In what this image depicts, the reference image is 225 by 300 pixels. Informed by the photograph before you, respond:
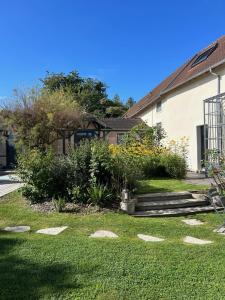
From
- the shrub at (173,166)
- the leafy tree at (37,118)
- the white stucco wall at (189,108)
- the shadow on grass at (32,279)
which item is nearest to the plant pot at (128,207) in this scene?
the shadow on grass at (32,279)

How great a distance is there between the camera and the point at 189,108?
1608 centimetres

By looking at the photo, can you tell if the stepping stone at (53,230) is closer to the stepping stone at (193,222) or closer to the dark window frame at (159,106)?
the stepping stone at (193,222)

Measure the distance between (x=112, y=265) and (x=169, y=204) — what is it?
12.9 ft

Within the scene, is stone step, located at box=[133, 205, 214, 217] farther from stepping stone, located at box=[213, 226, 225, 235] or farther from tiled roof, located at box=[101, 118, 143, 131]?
tiled roof, located at box=[101, 118, 143, 131]

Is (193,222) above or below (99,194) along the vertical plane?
below

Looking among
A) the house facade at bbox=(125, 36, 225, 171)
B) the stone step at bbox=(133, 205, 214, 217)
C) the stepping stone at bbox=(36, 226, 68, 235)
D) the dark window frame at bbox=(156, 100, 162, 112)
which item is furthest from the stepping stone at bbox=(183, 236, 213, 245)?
the dark window frame at bbox=(156, 100, 162, 112)

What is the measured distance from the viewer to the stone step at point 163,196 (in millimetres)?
8362

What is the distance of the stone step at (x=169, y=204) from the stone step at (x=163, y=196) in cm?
12

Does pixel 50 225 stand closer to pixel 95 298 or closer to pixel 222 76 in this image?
pixel 95 298

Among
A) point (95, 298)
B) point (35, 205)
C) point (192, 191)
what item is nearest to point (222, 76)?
point (192, 191)

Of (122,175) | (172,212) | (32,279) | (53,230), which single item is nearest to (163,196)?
(172,212)

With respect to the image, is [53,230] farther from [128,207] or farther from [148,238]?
[128,207]

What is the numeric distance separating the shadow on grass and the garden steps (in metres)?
3.40

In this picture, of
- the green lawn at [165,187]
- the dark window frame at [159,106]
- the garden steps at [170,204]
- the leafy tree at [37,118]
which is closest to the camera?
the garden steps at [170,204]
